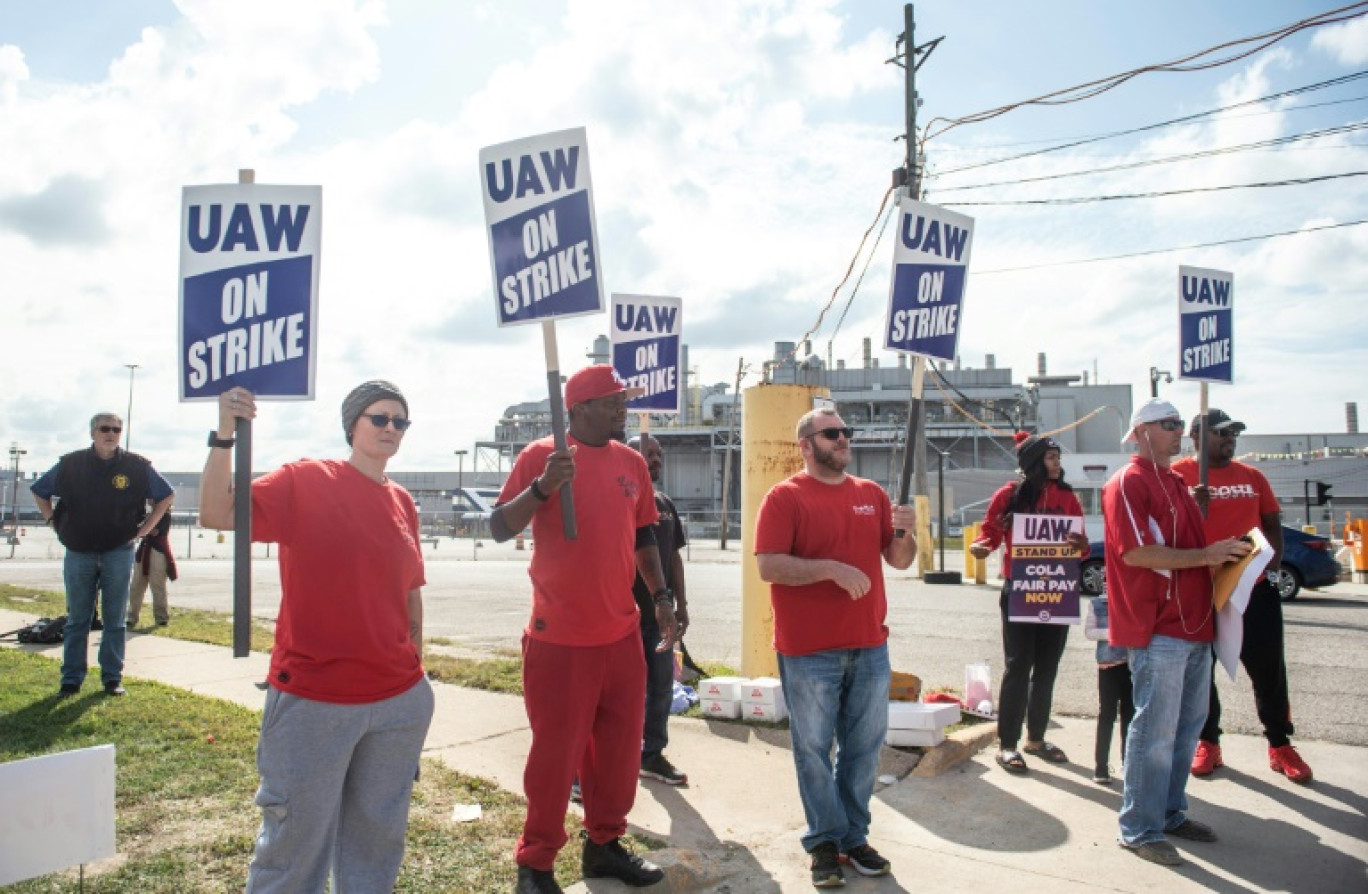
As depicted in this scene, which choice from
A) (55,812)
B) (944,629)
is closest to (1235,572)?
(55,812)

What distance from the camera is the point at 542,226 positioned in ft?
13.8

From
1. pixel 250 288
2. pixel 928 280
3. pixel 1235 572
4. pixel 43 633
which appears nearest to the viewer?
pixel 250 288

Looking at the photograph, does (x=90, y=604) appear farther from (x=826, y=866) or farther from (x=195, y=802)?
(x=826, y=866)

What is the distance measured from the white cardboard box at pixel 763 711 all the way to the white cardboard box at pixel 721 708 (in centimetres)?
5

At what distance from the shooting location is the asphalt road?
746 cm

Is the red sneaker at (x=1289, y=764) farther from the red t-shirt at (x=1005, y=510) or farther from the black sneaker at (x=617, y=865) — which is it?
the black sneaker at (x=617, y=865)

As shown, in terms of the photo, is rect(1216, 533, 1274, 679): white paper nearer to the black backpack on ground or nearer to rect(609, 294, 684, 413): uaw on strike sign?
rect(609, 294, 684, 413): uaw on strike sign

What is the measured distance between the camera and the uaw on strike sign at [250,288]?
11.3 ft

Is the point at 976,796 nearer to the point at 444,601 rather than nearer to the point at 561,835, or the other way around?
the point at 561,835

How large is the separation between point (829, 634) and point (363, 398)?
6.78 ft

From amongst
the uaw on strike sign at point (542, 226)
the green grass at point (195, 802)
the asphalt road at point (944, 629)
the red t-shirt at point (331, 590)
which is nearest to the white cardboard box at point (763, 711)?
the green grass at point (195, 802)

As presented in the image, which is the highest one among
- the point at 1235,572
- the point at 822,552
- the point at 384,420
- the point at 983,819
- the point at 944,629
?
the point at 384,420

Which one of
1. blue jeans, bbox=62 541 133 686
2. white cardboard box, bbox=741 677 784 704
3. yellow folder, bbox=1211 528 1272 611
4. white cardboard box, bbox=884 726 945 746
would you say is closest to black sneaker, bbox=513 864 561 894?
white cardboard box, bbox=884 726 945 746

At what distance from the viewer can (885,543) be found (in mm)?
4316
